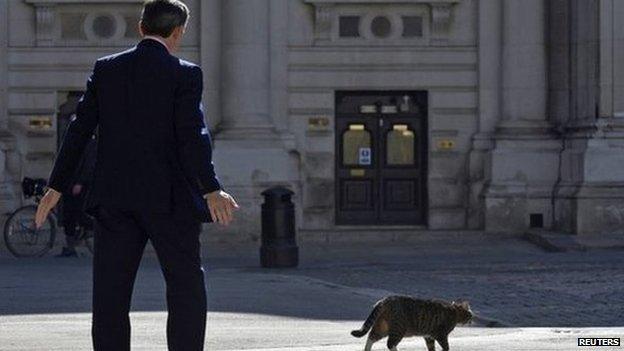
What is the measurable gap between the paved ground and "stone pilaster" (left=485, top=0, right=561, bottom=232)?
162cm

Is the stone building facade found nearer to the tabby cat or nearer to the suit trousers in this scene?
the tabby cat

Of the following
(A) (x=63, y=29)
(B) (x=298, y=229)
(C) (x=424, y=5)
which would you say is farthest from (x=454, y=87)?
(A) (x=63, y=29)

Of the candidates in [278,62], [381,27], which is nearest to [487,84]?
[381,27]

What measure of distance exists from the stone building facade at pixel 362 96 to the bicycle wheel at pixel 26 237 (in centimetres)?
306

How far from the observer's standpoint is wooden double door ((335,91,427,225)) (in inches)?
1131

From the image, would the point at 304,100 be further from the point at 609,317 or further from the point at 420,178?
the point at 609,317

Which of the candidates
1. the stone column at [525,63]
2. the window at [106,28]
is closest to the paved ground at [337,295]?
the stone column at [525,63]

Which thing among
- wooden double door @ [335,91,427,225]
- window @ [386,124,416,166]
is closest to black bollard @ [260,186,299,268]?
wooden double door @ [335,91,427,225]

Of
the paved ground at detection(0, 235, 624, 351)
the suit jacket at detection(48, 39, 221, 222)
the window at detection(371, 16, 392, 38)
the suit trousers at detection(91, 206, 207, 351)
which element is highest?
the window at detection(371, 16, 392, 38)

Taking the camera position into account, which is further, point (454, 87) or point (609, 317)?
point (454, 87)

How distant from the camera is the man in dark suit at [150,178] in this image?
862cm

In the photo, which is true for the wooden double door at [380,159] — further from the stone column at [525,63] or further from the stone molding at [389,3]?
the stone column at [525,63]

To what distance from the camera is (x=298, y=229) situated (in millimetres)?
28156

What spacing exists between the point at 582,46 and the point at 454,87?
2.32 metres
